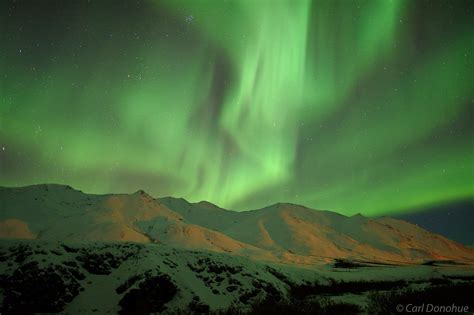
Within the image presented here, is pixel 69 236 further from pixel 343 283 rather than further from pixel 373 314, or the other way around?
pixel 373 314

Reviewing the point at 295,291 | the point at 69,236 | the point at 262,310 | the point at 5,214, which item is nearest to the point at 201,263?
the point at 295,291

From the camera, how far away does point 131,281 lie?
2917cm

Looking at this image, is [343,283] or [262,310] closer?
[262,310]

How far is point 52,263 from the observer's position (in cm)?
2870

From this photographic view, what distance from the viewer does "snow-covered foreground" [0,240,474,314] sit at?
26141mm

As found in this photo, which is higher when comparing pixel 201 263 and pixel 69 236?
pixel 69 236

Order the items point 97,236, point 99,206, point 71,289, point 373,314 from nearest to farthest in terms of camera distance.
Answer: point 373,314
point 71,289
point 97,236
point 99,206

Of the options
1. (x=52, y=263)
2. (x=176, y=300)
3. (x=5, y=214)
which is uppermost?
(x=5, y=214)

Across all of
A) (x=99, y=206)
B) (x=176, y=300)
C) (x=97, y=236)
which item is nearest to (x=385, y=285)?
(x=176, y=300)

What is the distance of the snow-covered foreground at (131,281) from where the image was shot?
1029 inches

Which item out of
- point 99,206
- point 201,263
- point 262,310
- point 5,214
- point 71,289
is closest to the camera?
point 262,310

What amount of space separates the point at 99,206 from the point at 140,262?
551ft

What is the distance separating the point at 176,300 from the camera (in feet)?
91.3

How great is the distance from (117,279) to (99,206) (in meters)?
169
